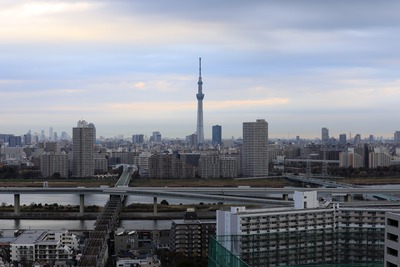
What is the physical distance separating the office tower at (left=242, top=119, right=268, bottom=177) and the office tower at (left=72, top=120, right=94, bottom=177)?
495cm

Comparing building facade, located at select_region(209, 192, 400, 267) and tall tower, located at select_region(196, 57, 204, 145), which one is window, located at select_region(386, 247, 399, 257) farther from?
tall tower, located at select_region(196, 57, 204, 145)

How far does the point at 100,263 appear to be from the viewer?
5984 millimetres

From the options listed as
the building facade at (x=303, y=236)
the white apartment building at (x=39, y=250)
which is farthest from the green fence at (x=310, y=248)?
the white apartment building at (x=39, y=250)

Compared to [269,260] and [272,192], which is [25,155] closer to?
[272,192]

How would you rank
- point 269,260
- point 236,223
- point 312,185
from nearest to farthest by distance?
point 269,260 → point 236,223 → point 312,185

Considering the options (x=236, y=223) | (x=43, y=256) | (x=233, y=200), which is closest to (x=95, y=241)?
(x=43, y=256)

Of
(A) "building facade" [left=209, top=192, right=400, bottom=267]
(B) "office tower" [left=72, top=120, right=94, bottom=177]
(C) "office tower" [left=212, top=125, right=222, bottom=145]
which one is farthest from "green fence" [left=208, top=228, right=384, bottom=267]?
(C) "office tower" [left=212, top=125, right=222, bottom=145]

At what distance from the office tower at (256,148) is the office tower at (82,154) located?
4.95 m

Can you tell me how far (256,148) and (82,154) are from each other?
551cm

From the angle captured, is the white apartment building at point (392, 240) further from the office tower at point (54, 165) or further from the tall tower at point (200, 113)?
the tall tower at point (200, 113)

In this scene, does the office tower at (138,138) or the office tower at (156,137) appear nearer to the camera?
the office tower at (138,138)

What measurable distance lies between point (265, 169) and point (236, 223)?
580 inches

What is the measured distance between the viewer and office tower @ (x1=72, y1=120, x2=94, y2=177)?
66.7 feet

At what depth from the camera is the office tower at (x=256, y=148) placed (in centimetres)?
2025
